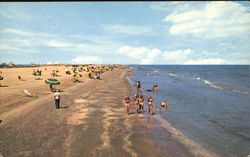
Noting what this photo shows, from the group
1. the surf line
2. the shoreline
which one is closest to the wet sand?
the shoreline

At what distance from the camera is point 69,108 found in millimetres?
19297

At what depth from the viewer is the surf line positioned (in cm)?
1075

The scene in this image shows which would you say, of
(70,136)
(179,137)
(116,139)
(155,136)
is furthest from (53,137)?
(179,137)

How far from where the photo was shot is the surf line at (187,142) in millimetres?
10748

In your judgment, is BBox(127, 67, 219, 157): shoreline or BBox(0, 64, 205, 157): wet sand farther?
BBox(127, 67, 219, 157): shoreline

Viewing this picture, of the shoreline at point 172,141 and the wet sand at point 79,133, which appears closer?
the wet sand at point 79,133

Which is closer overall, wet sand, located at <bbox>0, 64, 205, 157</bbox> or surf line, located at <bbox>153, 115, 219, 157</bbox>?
wet sand, located at <bbox>0, 64, 205, 157</bbox>

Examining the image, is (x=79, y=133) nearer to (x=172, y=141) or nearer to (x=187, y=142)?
(x=172, y=141)

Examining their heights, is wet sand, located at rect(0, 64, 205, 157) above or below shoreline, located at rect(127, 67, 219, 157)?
above

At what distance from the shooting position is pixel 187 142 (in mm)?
12250

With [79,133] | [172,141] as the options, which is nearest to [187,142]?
[172,141]

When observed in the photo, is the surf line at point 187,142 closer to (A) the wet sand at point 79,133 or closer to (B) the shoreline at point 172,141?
(B) the shoreline at point 172,141

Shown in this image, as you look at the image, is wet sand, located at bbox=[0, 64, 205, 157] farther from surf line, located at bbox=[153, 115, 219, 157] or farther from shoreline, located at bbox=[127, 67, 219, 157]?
surf line, located at bbox=[153, 115, 219, 157]

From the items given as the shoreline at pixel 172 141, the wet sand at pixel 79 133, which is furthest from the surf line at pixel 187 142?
the wet sand at pixel 79 133
